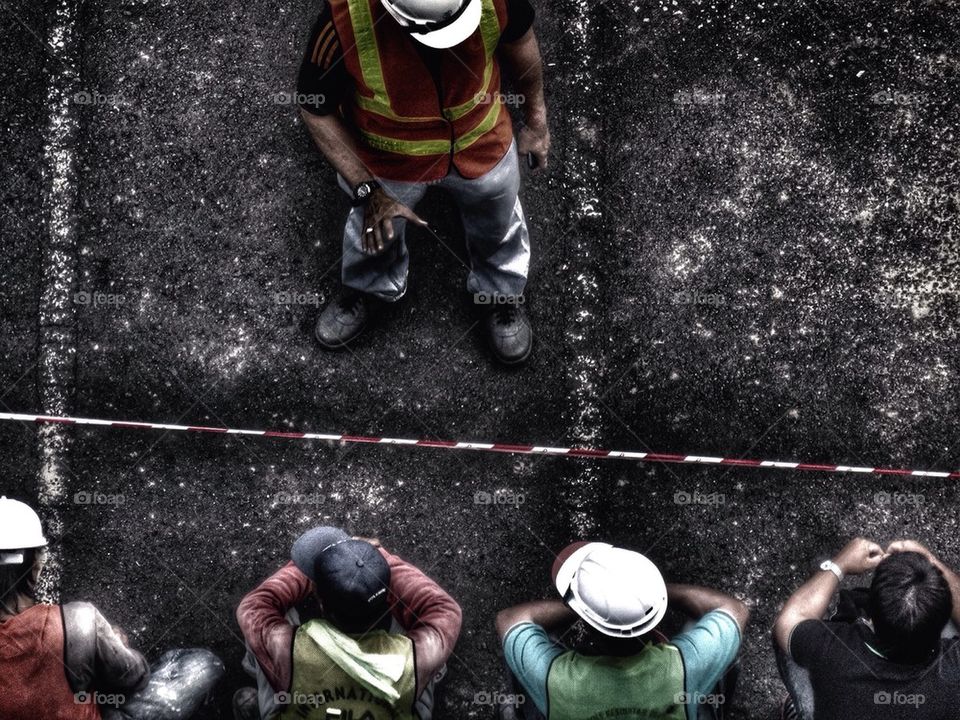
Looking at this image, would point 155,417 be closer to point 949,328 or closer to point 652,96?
point 652,96

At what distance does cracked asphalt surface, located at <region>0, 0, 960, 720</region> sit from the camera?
4.40 m

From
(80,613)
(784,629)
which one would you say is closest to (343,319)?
(80,613)

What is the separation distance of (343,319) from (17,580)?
1705 mm

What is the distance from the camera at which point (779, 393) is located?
447 centimetres

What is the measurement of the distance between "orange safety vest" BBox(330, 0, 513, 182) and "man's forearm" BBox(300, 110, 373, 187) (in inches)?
2.1

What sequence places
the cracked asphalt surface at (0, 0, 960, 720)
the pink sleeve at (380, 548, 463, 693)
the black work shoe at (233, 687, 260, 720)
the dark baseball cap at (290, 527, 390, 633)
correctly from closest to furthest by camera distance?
the dark baseball cap at (290, 527, 390, 633)
the pink sleeve at (380, 548, 463, 693)
the black work shoe at (233, 687, 260, 720)
the cracked asphalt surface at (0, 0, 960, 720)

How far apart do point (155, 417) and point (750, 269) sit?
9.24 ft

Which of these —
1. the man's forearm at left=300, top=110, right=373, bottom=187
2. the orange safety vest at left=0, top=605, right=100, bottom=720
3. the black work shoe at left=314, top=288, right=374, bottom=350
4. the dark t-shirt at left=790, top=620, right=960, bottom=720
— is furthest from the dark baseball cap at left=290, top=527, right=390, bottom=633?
the dark t-shirt at left=790, top=620, right=960, bottom=720

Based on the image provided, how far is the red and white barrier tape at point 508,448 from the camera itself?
14.5ft

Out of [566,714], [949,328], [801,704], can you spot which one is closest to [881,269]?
[949,328]

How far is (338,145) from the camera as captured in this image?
3.66 meters

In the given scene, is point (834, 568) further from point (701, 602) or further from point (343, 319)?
point (343, 319)

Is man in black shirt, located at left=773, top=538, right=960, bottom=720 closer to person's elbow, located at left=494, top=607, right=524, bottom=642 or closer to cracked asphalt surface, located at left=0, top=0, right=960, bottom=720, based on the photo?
cracked asphalt surface, located at left=0, top=0, right=960, bottom=720

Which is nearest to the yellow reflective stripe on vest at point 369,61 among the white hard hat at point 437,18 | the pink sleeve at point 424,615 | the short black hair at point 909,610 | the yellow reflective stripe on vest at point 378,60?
the yellow reflective stripe on vest at point 378,60
